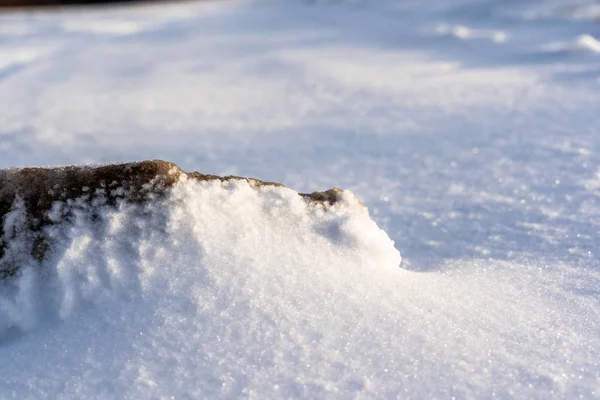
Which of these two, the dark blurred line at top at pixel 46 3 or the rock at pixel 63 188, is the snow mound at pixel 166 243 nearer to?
the rock at pixel 63 188

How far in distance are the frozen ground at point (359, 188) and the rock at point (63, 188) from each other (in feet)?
0.27

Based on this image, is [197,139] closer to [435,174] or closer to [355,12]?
[435,174]

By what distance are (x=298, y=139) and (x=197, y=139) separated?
0.33 metres

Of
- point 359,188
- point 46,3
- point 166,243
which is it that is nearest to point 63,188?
point 166,243

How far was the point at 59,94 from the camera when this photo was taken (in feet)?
8.16

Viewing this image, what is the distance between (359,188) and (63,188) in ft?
2.58

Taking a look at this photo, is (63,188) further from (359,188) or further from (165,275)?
(359,188)

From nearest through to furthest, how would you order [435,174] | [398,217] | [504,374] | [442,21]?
[504,374] → [398,217] → [435,174] → [442,21]

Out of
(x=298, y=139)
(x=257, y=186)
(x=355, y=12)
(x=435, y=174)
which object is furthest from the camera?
(x=355, y=12)

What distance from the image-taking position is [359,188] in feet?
5.08

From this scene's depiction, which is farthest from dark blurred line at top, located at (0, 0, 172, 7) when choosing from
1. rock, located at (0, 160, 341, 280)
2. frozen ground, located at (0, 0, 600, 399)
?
rock, located at (0, 160, 341, 280)

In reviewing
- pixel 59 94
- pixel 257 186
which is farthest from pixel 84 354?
pixel 59 94

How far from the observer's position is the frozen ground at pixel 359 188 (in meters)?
0.78

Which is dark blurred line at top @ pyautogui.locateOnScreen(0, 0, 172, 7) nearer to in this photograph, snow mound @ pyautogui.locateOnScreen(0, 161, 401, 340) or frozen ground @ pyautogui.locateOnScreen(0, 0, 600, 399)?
frozen ground @ pyautogui.locateOnScreen(0, 0, 600, 399)
